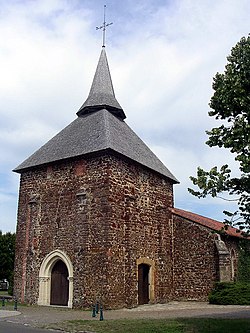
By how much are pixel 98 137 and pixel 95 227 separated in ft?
16.0

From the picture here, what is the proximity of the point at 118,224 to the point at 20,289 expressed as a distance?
6.69 meters

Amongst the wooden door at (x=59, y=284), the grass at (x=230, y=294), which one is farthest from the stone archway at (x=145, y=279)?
the wooden door at (x=59, y=284)

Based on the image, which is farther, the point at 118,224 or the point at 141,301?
the point at 141,301

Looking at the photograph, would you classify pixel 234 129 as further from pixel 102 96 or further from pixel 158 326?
pixel 102 96

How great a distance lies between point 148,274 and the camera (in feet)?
73.2

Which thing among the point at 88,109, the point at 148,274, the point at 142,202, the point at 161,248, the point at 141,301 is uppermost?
the point at 88,109

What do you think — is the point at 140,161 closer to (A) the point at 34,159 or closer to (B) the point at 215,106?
(A) the point at 34,159

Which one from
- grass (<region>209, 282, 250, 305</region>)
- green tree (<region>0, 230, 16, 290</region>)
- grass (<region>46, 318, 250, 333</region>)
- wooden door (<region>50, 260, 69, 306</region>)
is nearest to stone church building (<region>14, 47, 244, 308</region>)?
wooden door (<region>50, 260, 69, 306</region>)

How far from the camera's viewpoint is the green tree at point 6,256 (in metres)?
39.2

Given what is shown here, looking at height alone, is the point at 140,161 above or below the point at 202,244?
above

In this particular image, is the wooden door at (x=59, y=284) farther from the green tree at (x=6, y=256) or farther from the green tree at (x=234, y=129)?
the green tree at (x=6, y=256)

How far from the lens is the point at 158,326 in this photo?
12594 millimetres

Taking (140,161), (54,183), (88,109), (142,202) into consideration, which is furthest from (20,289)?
(88,109)

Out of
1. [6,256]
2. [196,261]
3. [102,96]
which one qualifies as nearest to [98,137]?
[102,96]
